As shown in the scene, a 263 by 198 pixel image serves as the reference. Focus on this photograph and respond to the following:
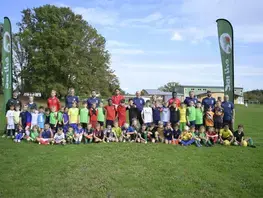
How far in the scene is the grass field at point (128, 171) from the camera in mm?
5676

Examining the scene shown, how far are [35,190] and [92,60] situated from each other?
37201mm

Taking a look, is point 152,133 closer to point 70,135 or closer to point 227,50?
point 70,135

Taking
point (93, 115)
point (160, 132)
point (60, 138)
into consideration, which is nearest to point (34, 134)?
point (60, 138)

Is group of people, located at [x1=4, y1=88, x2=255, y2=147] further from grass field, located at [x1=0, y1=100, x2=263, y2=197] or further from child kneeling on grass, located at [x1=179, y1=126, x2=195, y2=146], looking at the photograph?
grass field, located at [x1=0, y1=100, x2=263, y2=197]

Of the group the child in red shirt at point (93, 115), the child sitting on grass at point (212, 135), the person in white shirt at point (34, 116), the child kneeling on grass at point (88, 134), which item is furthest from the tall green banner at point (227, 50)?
the person in white shirt at point (34, 116)

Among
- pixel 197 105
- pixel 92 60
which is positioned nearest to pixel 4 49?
pixel 197 105

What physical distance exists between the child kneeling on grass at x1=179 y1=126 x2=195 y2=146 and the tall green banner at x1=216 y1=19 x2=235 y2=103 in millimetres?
2927

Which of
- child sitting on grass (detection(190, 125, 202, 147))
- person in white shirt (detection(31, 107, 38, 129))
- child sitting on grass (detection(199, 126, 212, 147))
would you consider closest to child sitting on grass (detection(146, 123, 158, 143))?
child sitting on grass (detection(190, 125, 202, 147))

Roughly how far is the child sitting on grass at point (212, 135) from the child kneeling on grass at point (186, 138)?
675 millimetres

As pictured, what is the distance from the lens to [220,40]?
12.8 meters

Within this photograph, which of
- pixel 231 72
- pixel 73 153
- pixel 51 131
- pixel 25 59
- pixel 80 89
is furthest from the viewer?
pixel 25 59

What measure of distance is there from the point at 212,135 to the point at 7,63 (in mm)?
9852

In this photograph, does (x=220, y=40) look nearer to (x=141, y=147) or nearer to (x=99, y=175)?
(x=141, y=147)

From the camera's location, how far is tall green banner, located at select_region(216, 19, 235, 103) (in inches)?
496
